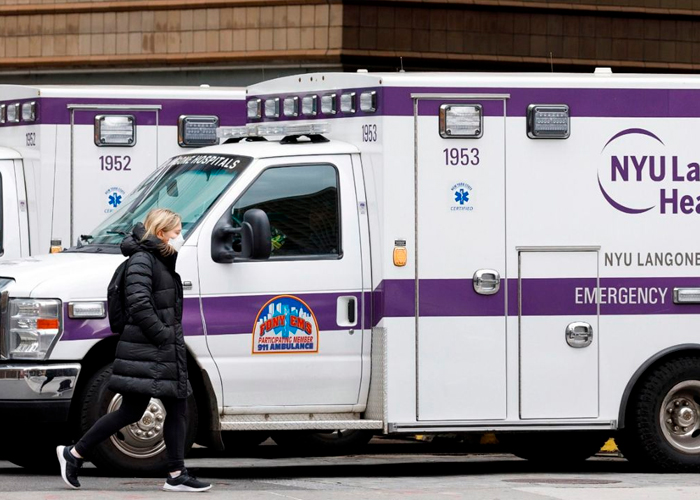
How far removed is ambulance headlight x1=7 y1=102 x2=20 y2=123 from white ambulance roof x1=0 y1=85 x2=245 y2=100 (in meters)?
0.08

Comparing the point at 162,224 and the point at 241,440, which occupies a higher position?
the point at 162,224

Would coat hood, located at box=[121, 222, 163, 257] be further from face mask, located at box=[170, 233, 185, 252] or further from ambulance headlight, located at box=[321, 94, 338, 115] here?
ambulance headlight, located at box=[321, 94, 338, 115]

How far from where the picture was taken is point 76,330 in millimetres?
10281

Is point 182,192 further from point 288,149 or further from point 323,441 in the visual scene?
point 323,441

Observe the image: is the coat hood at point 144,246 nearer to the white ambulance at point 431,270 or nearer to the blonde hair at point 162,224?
the blonde hair at point 162,224

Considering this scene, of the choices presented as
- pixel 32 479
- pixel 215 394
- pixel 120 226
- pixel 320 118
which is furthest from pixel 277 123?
pixel 32 479

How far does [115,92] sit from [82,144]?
0.49m

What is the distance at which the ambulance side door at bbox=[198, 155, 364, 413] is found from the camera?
1052cm

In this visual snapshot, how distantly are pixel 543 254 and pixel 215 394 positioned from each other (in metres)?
2.35

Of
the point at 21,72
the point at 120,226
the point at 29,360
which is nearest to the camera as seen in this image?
the point at 29,360

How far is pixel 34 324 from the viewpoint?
33.5 ft

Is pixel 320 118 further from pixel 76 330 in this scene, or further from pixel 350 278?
pixel 76 330

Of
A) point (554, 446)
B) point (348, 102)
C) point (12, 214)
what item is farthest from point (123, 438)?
point (554, 446)

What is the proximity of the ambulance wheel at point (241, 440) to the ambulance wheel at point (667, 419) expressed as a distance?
269cm
